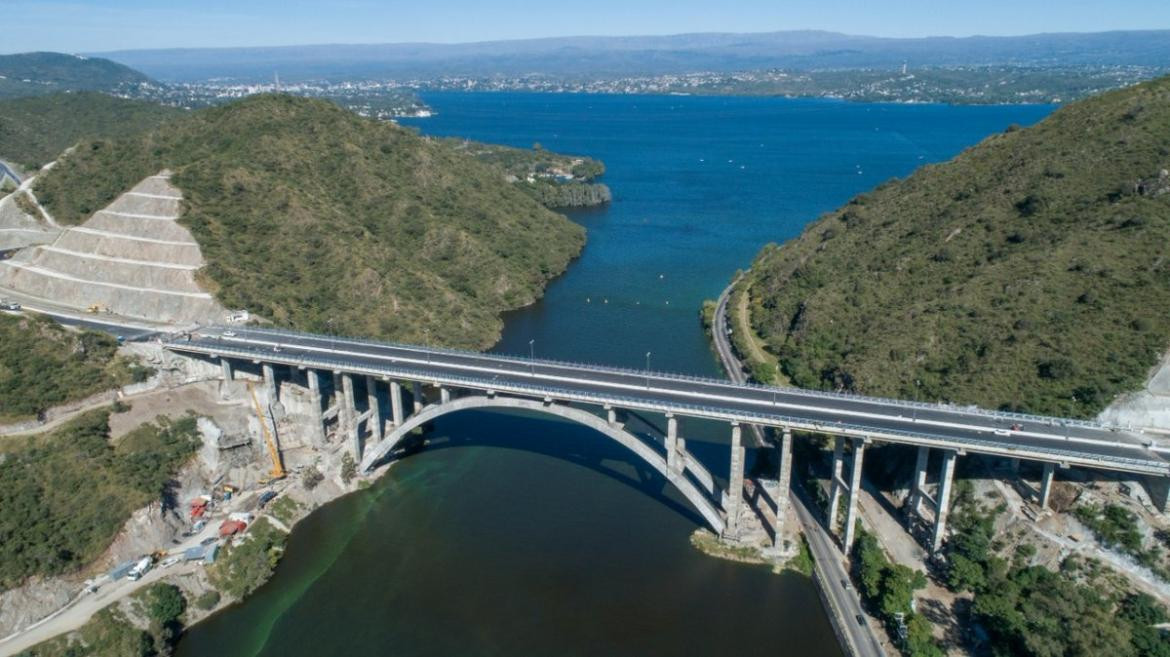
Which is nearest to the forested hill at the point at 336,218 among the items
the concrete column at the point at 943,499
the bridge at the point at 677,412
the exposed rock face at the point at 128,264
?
the exposed rock face at the point at 128,264

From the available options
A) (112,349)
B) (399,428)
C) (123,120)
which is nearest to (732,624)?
(399,428)

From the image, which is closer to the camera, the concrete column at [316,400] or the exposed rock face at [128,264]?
the concrete column at [316,400]

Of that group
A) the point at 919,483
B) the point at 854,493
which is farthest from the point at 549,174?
the point at 854,493

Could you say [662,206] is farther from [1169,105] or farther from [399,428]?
[399,428]

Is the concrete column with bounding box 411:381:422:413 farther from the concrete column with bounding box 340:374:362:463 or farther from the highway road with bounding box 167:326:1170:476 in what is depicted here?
the concrete column with bounding box 340:374:362:463

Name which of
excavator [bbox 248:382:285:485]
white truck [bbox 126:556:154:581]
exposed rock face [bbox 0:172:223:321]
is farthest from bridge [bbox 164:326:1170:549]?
white truck [bbox 126:556:154:581]

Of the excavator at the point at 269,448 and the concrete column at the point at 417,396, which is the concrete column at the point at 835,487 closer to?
the concrete column at the point at 417,396
